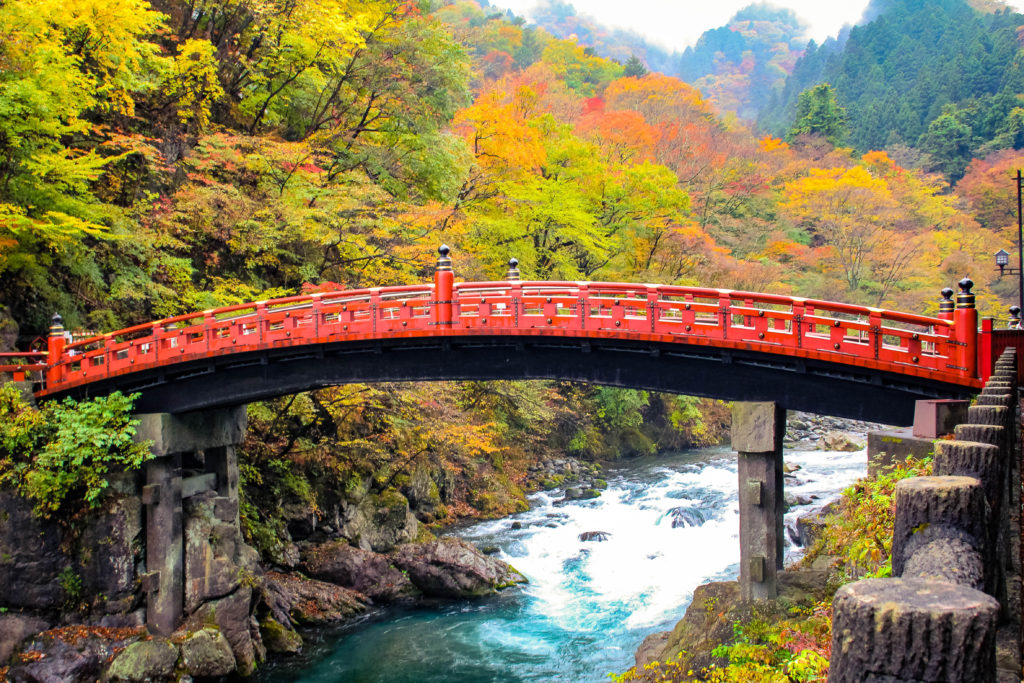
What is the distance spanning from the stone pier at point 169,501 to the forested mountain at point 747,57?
99.1m

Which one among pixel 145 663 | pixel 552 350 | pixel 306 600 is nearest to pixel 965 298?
pixel 552 350

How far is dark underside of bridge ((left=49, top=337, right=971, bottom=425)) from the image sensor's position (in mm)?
14680

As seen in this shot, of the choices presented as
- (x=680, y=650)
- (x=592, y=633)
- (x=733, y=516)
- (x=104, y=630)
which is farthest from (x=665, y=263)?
(x=104, y=630)

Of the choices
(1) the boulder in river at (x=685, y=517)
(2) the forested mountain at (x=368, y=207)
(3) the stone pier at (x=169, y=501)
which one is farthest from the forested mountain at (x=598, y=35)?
(3) the stone pier at (x=169, y=501)

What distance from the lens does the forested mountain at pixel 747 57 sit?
378ft

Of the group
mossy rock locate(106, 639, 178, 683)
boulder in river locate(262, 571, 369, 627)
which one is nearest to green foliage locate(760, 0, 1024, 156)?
boulder in river locate(262, 571, 369, 627)

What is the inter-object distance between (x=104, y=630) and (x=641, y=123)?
129 ft

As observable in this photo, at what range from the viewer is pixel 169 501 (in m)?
17.9

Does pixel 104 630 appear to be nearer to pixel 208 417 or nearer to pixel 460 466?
pixel 208 417

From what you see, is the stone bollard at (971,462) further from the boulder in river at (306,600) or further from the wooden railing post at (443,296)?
the boulder in river at (306,600)

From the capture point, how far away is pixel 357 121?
104ft

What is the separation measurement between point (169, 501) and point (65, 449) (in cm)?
248

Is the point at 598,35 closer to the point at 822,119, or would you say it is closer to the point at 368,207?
the point at 822,119

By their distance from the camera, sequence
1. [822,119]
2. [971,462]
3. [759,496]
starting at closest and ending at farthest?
[971,462]
[759,496]
[822,119]
